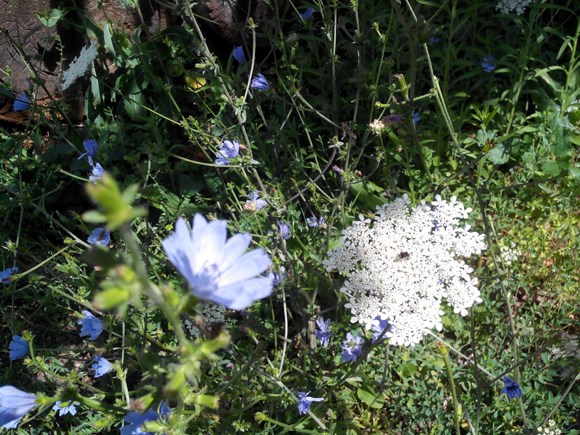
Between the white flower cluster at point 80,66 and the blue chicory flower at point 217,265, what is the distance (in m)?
1.93

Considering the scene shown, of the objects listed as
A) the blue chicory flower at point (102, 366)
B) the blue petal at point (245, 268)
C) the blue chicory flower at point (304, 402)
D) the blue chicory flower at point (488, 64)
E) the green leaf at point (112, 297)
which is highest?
the green leaf at point (112, 297)

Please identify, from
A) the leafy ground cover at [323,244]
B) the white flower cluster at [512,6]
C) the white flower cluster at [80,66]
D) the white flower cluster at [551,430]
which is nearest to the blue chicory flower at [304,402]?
the leafy ground cover at [323,244]

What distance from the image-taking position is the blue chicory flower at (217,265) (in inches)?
36.0

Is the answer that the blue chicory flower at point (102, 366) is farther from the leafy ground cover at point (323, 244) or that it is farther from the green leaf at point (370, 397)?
the green leaf at point (370, 397)

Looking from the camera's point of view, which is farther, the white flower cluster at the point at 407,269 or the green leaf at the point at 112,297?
the white flower cluster at the point at 407,269

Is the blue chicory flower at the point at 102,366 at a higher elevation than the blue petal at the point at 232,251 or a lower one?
lower

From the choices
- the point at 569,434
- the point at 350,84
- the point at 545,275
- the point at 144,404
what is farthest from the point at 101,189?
the point at 350,84

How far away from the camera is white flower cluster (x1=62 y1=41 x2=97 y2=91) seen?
106 inches

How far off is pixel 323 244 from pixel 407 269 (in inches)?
21.1

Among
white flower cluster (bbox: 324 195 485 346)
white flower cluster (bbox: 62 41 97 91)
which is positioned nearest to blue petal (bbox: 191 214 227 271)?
white flower cluster (bbox: 324 195 485 346)

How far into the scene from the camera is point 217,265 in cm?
100

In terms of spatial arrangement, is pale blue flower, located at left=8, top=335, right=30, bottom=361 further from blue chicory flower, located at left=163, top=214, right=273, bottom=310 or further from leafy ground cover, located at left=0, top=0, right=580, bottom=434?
blue chicory flower, located at left=163, top=214, right=273, bottom=310

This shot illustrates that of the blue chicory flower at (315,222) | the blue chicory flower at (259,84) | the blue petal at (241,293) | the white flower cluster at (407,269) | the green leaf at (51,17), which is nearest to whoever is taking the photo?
the blue petal at (241,293)

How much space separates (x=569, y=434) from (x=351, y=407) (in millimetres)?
748
